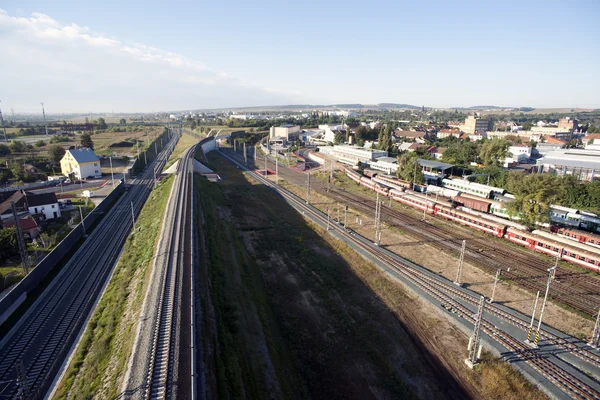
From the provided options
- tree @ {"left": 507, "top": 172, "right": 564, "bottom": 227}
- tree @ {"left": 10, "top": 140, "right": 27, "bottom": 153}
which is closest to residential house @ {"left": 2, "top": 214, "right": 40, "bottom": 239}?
tree @ {"left": 507, "top": 172, "right": 564, "bottom": 227}

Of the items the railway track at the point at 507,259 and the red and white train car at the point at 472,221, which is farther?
the red and white train car at the point at 472,221

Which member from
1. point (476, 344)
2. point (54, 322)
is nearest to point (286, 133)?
point (54, 322)

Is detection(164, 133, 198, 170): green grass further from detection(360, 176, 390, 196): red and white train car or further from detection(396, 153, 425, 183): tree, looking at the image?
detection(396, 153, 425, 183): tree

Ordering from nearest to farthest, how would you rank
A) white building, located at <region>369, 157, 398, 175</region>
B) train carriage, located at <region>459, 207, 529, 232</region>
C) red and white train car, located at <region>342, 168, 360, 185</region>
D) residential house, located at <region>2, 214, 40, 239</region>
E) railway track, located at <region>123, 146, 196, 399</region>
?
1. railway track, located at <region>123, 146, 196, 399</region>
2. residential house, located at <region>2, 214, 40, 239</region>
3. train carriage, located at <region>459, 207, 529, 232</region>
4. red and white train car, located at <region>342, 168, 360, 185</region>
5. white building, located at <region>369, 157, 398, 175</region>

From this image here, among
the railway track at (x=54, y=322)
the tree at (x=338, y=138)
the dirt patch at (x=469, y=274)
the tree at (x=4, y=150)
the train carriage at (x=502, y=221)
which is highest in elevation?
the tree at (x=338, y=138)

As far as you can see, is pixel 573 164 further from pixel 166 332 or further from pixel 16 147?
pixel 16 147

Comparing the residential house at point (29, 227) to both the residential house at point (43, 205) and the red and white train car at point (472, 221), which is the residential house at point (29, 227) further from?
the red and white train car at point (472, 221)

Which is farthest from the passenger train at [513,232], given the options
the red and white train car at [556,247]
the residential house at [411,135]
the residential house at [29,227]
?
the residential house at [411,135]
